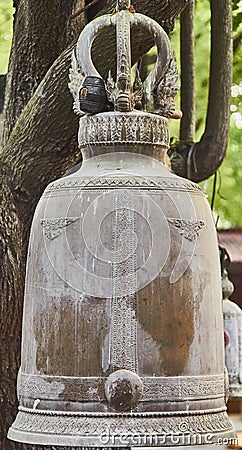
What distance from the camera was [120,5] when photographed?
2.97 m

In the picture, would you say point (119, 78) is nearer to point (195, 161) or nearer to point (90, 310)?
point (90, 310)

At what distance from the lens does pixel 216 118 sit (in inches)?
269

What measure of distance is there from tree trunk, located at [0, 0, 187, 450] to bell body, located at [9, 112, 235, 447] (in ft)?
4.12

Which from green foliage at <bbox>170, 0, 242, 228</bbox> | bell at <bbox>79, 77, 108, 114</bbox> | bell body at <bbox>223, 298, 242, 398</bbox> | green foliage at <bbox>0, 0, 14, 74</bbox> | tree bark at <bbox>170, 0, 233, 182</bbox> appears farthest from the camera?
green foliage at <bbox>170, 0, 242, 228</bbox>

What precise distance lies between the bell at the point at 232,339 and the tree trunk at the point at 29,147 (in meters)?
2.85

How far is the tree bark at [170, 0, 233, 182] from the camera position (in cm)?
681

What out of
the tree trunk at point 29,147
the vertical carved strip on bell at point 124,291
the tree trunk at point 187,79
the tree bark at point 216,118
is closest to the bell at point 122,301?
the vertical carved strip on bell at point 124,291

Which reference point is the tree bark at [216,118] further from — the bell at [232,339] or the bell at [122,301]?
the bell at [122,301]

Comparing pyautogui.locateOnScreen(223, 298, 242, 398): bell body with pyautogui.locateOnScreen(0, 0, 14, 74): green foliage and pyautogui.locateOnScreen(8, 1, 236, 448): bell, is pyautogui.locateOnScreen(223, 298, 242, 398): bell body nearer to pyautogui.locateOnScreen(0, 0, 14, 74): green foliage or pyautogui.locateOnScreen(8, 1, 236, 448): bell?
pyautogui.locateOnScreen(0, 0, 14, 74): green foliage

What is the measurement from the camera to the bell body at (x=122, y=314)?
2.68 m

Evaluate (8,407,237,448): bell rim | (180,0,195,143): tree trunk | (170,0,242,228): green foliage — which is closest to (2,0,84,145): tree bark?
(8,407,237,448): bell rim

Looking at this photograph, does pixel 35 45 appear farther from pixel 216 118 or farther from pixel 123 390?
pixel 123 390

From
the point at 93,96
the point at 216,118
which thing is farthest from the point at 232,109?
the point at 93,96

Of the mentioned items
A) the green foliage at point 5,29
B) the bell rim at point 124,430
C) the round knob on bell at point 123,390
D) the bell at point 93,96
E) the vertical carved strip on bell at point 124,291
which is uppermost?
the green foliage at point 5,29
